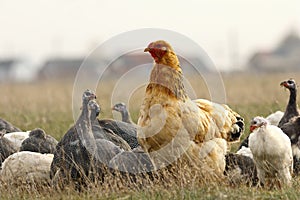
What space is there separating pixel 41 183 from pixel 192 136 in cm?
200

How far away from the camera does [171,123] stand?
7.86 metres

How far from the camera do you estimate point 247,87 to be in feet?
Answer: 73.3

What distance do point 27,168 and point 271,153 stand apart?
301 cm

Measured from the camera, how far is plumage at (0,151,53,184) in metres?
8.55

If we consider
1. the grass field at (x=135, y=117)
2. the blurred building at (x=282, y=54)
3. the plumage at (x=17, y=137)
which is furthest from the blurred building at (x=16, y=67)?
the plumage at (x=17, y=137)

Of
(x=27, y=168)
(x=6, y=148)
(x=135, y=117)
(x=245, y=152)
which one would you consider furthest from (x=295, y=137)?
(x=135, y=117)

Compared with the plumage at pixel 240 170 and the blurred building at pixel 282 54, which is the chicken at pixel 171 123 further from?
the blurred building at pixel 282 54

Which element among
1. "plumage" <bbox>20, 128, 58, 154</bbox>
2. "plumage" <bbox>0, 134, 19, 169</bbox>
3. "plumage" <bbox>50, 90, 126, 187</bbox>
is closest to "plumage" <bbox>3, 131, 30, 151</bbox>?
"plumage" <bbox>0, 134, 19, 169</bbox>

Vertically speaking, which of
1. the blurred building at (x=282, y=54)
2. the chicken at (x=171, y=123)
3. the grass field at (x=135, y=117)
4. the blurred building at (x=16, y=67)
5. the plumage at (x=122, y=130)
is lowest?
the blurred building at (x=16, y=67)

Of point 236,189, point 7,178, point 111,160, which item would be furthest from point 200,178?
point 7,178

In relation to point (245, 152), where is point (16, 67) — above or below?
below

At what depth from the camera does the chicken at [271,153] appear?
8023 millimetres

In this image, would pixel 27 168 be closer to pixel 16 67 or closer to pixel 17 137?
pixel 17 137

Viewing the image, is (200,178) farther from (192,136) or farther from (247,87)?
(247,87)
